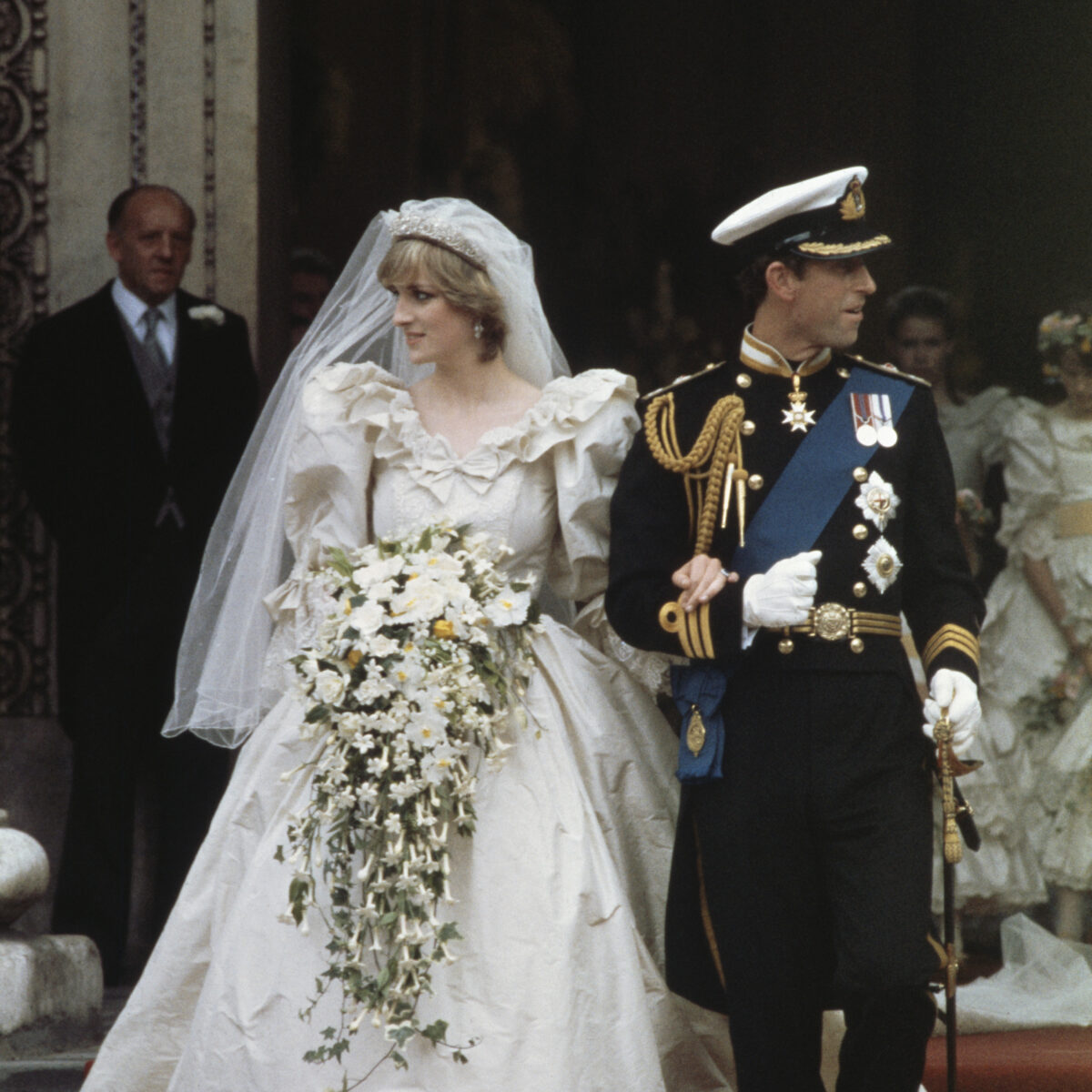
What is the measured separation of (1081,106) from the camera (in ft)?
18.3

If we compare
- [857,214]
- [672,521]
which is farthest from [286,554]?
[857,214]

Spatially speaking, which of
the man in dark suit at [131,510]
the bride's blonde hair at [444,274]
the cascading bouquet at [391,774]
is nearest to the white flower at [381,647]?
the cascading bouquet at [391,774]

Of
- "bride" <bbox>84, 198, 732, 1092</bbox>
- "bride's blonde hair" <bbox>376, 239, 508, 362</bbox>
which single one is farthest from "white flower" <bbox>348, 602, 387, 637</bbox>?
"bride's blonde hair" <bbox>376, 239, 508, 362</bbox>

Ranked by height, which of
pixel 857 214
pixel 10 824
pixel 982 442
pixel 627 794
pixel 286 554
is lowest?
pixel 10 824

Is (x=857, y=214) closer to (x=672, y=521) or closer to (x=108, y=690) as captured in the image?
(x=672, y=521)

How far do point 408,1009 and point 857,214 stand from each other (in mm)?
1829

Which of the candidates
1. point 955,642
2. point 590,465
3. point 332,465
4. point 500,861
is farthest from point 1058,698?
point 332,465

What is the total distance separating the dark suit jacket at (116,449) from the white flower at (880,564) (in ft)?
8.28

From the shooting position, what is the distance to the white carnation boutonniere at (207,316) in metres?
5.63

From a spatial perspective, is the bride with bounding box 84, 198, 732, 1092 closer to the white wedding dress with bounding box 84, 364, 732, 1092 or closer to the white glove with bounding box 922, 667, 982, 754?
the white wedding dress with bounding box 84, 364, 732, 1092

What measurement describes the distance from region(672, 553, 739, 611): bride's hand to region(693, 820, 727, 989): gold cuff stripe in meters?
0.48

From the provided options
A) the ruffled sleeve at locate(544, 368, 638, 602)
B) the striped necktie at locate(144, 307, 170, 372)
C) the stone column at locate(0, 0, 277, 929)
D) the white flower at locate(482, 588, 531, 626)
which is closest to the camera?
the white flower at locate(482, 588, 531, 626)

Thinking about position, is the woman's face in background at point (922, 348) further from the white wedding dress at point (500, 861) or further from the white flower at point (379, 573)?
the white flower at point (379, 573)

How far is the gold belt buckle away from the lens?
357cm
